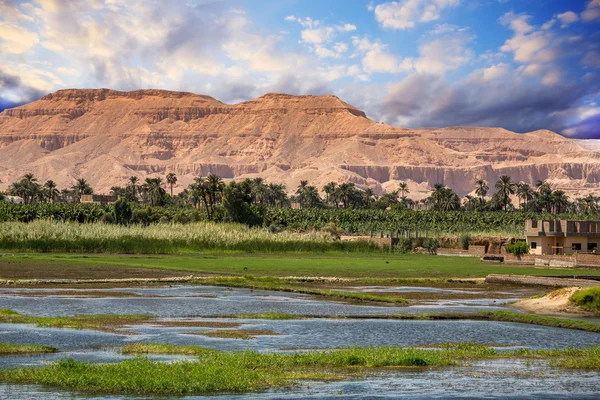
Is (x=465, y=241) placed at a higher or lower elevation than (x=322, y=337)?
higher

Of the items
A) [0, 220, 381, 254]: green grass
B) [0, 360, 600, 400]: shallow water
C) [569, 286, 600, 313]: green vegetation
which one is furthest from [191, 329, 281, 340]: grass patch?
[0, 220, 381, 254]: green grass

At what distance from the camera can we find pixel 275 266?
64.2 metres

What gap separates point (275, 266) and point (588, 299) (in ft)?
99.0

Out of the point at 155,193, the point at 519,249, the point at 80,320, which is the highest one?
the point at 155,193

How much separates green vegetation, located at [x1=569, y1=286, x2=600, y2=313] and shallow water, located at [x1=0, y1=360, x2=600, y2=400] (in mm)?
15089

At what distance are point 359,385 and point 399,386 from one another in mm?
902

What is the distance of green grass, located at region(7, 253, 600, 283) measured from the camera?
195 feet

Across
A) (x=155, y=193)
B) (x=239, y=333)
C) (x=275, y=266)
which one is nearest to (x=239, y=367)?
(x=239, y=333)

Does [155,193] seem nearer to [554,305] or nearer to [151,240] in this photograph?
[151,240]

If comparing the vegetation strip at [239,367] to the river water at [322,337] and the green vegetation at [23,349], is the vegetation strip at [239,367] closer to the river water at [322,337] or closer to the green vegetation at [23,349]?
the river water at [322,337]

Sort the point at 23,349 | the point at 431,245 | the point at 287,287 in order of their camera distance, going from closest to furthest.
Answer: the point at 23,349 → the point at 287,287 → the point at 431,245

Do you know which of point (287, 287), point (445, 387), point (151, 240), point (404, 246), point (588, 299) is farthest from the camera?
point (404, 246)

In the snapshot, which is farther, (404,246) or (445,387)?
(404,246)

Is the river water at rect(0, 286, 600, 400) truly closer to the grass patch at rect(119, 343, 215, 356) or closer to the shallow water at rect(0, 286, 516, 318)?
the shallow water at rect(0, 286, 516, 318)
